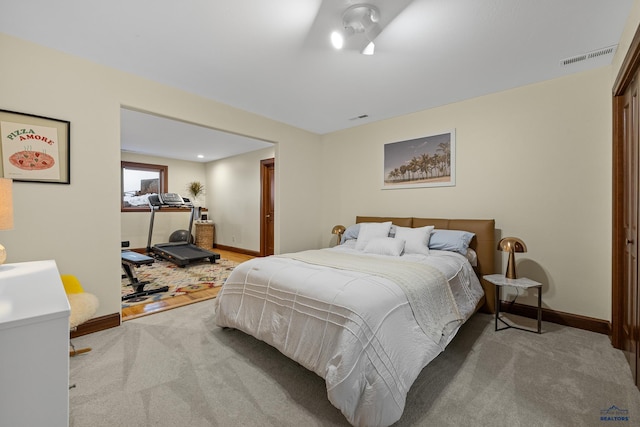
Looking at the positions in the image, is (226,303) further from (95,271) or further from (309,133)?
(309,133)

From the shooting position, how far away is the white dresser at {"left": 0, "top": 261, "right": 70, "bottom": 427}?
730mm

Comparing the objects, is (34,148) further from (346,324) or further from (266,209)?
(266,209)

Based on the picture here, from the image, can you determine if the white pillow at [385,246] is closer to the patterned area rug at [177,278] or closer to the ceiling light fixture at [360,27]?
the ceiling light fixture at [360,27]

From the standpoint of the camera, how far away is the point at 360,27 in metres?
1.95

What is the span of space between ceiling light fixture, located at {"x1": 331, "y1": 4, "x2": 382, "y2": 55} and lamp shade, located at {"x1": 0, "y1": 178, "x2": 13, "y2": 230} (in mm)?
2363

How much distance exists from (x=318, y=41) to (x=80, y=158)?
2.32m

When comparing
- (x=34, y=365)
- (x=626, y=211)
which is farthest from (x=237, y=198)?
(x=626, y=211)

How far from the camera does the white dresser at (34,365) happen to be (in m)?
0.73

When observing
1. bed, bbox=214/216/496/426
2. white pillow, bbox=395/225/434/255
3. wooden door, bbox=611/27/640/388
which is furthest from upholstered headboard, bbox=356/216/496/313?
wooden door, bbox=611/27/640/388

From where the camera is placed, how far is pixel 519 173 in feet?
9.93

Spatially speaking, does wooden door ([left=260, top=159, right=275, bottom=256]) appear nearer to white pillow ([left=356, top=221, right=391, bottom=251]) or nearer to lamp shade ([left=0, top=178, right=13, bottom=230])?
white pillow ([left=356, top=221, right=391, bottom=251])

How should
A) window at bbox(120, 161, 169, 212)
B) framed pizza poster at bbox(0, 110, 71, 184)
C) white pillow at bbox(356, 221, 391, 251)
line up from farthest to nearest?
window at bbox(120, 161, 169, 212), white pillow at bbox(356, 221, 391, 251), framed pizza poster at bbox(0, 110, 71, 184)

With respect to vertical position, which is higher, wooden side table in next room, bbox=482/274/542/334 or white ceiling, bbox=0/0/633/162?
white ceiling, bbox=0/0/633/162

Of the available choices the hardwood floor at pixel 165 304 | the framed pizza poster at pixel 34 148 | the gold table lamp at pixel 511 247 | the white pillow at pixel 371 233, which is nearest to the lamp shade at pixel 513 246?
the gold table lamp at pixel 511 247
